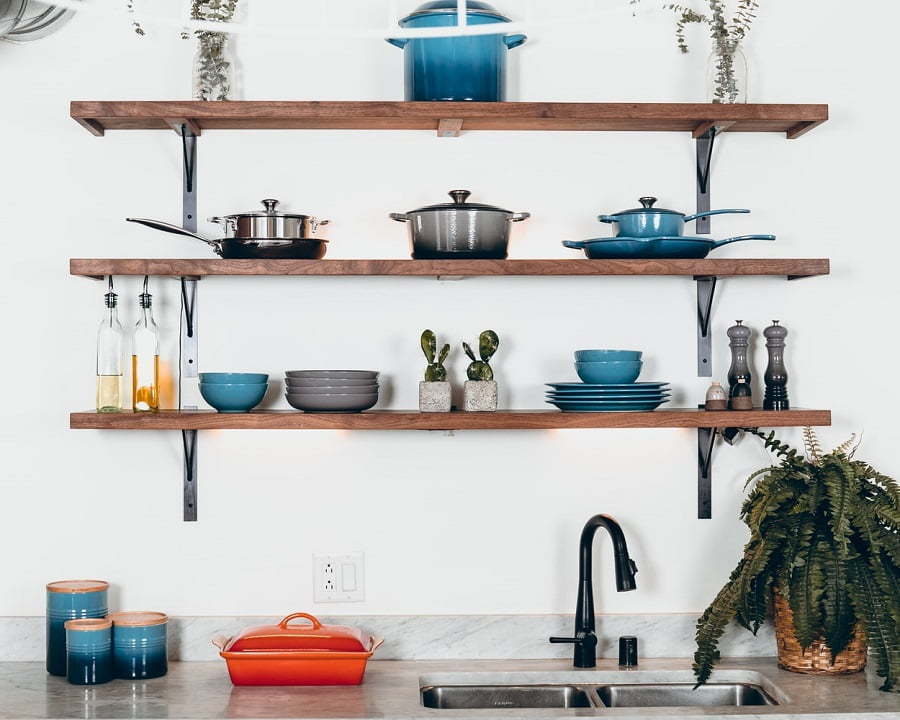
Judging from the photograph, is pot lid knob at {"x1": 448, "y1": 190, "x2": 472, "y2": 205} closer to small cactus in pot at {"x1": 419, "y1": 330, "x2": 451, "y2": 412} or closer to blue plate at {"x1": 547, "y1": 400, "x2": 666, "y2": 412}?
small cactus in pot at {"x1": 419, "y1": 330, "x2": 451, "y2": 412}

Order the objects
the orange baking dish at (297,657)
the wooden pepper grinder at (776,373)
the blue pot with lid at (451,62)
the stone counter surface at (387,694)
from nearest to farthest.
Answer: the stone counter surface at (387,694) → the orange baking dish at (297,657) → the blue pot with lid at (451,62) → the wooden pepper grinder at (776,373)

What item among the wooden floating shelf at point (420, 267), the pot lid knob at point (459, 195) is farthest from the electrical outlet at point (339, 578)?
the pot lid knob at point (459, 195)

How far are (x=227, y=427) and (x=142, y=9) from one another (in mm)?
999

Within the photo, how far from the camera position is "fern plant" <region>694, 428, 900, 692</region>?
1796 mm

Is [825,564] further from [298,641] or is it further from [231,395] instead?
[231,395]

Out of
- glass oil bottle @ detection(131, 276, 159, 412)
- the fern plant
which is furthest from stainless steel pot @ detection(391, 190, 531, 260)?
the fern plant

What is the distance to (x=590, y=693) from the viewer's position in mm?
1964

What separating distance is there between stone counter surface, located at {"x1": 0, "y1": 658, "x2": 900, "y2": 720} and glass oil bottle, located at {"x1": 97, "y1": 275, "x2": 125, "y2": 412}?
0.56 meters

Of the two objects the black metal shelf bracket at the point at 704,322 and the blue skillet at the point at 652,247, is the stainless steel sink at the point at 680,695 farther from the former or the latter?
the blue skillet at the point at 652,247

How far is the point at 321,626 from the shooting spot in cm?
198

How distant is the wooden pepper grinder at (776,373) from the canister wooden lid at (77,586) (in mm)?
1448

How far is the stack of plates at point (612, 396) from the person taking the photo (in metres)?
1.99

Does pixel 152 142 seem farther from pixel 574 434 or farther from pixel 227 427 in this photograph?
pixel 574 434

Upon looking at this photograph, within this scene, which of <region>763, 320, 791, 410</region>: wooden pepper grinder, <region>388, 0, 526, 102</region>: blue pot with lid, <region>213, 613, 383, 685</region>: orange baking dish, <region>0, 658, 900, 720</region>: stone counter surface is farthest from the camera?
<region>763, 320, 791, 410</region>: wooden pepper grinder
